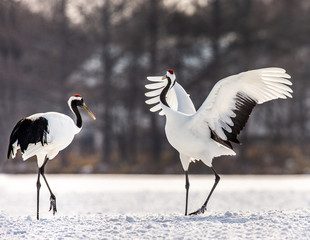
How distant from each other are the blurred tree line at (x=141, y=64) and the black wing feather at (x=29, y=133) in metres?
12.9

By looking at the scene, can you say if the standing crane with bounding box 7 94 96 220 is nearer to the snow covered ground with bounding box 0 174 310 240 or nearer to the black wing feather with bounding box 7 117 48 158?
the black wing feather with bounding box 7 117 48 158

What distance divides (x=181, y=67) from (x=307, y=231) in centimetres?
1512

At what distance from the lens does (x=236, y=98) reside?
693 centimetres

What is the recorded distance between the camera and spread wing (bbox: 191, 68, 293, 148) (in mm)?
6746

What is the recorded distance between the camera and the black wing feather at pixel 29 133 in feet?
23.1

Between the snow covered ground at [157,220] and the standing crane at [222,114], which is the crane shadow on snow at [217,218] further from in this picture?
the standing crane at [222,114]

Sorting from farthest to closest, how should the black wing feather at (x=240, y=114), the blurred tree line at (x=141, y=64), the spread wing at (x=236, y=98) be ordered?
the blurred tree line at (x=141, y=64)
the black wing feather at (x=240, y=114)
the spread wing at (x=236, y=98)

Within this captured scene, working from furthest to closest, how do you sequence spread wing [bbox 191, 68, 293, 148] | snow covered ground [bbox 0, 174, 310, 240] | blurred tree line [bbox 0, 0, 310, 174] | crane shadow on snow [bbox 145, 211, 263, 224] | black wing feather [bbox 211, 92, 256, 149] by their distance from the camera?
blurred tree line [bbox 0, 0, 310, 174]
black wing feather [bbox 211, 92, 256, 149]
spread wing [bbox 191, 68, 293, 148]
crane shadow on snow [bbox 145, 211, 263, 224]
snow covered ground [bbox 0, 174, 310, 240]

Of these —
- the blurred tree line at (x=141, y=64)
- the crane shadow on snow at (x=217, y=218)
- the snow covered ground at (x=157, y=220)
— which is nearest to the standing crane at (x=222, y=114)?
the crane shadow on snow at (x=217, y=218)

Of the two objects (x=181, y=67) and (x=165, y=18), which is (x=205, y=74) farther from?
(x=165, y=18)

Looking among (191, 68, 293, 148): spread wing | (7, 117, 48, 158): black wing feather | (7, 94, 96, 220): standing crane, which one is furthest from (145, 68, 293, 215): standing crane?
(7, 117, 48, 158): black wing feather

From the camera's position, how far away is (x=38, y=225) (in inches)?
255

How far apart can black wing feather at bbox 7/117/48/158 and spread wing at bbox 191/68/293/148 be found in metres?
1.96

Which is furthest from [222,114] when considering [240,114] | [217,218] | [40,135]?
[40,135]
